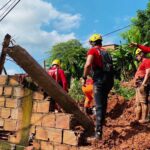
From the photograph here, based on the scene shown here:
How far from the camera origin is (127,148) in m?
6.89

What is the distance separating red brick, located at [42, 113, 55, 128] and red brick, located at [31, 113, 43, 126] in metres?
0.13

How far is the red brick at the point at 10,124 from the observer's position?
8.94 m

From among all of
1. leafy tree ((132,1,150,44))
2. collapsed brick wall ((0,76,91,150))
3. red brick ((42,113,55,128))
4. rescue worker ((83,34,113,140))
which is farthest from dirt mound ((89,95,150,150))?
leafy tree ((132,1,150,44))

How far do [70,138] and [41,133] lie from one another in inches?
35.9

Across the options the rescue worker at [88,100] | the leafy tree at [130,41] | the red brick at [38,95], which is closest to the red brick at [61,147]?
the red brick at [38,95]

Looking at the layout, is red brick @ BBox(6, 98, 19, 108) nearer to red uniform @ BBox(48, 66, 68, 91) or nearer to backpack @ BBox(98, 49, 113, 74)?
red uniform @ BBox(48, 66, 68, 91)

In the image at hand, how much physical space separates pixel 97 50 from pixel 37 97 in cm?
203

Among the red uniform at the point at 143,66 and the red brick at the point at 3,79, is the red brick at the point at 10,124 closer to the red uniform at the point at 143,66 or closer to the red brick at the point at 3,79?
the red brick at the point at 3,79

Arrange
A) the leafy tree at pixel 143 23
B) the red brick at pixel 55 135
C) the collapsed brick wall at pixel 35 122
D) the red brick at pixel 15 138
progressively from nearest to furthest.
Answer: the collapsed brick wall at pixel 35 122, the red brick at pixel 55 135, the red brick at pixel 15 138, the leafy tree at pixel 143 23

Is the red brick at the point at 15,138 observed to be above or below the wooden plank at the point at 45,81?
below

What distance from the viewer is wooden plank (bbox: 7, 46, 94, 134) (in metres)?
7.83

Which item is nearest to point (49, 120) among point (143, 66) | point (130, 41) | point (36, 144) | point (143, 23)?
point (36, 144)

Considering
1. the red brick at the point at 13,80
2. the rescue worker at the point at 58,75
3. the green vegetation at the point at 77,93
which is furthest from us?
the green vegetation at the point at 77,93

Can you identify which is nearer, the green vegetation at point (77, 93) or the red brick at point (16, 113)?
the red brick at point (16, 113)
